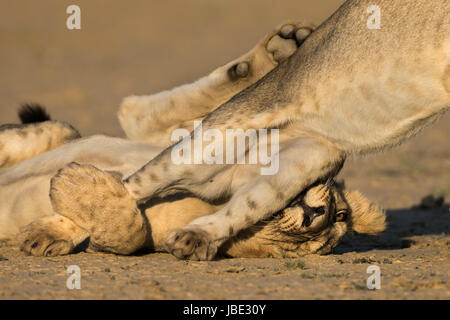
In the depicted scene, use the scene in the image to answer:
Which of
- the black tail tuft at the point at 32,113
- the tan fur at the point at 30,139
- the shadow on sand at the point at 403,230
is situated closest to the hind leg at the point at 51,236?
the tan fur at the point at 30,139

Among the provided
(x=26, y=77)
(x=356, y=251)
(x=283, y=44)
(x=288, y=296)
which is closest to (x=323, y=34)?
(x=283, y=44)

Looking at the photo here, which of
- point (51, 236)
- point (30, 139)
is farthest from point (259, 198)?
point (30, 139)

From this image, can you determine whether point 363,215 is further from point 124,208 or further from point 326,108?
point 124,208

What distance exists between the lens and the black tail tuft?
18.0ft

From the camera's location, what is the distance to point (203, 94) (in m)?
5.13

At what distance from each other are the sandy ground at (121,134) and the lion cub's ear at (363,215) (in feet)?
0.53

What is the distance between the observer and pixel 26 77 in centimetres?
1669

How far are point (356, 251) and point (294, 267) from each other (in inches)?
46.1

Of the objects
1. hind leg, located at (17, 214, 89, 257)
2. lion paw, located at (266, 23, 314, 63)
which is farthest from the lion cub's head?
lion paw, located at (266, 23, 314, 63)

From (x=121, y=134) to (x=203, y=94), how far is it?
547cm

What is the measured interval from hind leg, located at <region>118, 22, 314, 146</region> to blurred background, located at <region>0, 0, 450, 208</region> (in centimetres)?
281

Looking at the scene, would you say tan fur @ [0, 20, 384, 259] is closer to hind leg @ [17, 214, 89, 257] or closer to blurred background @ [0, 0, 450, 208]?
hind leg @ [17, 214, 89, 257]

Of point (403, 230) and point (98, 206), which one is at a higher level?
point (98, 206)
